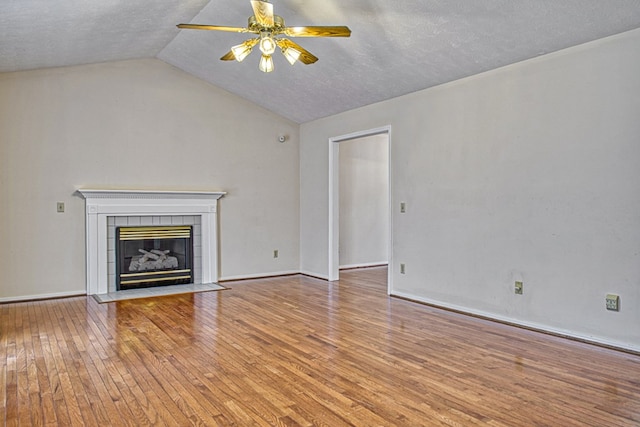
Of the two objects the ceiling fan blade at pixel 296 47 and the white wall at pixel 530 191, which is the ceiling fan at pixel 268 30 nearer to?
the ceiling fan blade at pixel 296 47

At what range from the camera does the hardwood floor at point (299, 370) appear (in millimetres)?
2400

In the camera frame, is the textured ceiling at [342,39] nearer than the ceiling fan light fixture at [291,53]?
Yes

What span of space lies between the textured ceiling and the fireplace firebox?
221 cm

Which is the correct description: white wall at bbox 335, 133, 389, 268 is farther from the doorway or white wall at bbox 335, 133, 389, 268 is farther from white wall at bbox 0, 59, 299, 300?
white wall at bbox 0, 59, 299, 300

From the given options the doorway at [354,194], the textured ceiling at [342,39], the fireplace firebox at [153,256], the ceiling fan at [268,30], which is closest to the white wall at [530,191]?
the textured ceiling at [342,39]

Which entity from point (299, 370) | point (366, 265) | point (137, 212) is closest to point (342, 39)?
point (299, 370)

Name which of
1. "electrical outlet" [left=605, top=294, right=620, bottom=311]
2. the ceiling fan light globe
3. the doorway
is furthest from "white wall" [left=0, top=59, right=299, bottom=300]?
"electrical outlet" [left=605, top=294, right=620, bottom=311]

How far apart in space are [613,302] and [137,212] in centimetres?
529

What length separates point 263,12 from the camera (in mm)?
3082

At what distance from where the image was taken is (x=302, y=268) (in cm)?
722

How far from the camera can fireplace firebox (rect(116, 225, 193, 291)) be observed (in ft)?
19.2

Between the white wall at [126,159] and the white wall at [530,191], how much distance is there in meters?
2.21

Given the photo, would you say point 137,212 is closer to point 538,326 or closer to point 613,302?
point 538,326

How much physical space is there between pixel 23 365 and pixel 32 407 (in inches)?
31.9
